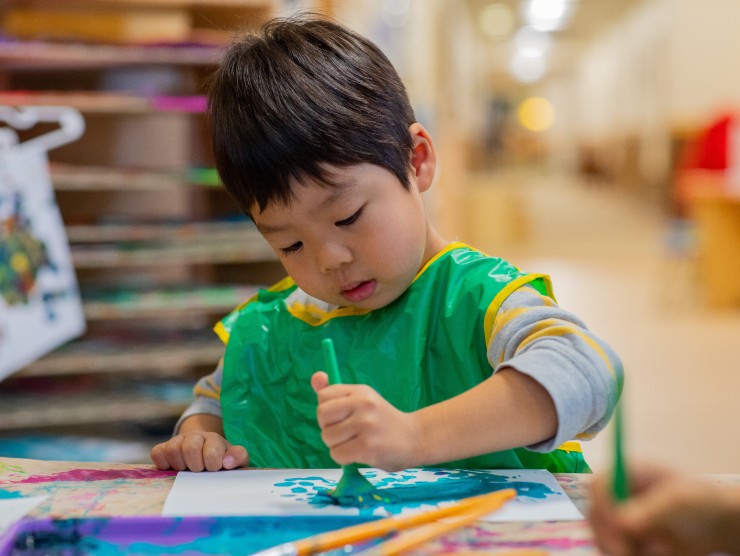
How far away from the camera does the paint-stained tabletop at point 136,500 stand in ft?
1.95

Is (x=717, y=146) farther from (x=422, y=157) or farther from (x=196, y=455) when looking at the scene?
(x=196, y=455)

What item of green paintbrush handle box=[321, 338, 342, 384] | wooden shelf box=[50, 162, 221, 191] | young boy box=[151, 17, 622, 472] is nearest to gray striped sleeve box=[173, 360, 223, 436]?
young boy box=[151, 17, 622, 472]

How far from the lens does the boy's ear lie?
971 millimetres

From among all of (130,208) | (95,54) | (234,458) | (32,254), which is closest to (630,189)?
(130,208)

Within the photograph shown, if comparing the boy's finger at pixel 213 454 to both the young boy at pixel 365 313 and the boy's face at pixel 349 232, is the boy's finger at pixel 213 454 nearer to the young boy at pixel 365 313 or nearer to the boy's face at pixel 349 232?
the young boy at pixel 365 313

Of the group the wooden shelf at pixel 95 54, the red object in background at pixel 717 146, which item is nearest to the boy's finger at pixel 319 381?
the wooden shelf at pixel 95 54

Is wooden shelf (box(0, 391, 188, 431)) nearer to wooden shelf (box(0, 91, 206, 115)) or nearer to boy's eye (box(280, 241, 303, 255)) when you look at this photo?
wooden shelf (box(0, 91, 206, 115))

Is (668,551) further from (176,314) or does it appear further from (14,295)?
(176,314)

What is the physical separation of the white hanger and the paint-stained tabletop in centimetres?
148

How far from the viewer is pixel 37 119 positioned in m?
2.19

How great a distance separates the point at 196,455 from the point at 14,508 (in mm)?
174

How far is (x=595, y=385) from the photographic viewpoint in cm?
73

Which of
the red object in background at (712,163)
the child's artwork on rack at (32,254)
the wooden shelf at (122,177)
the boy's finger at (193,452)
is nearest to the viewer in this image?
the boy's finger at (193,452)

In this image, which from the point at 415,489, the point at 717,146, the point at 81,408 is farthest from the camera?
the point at 717,146
